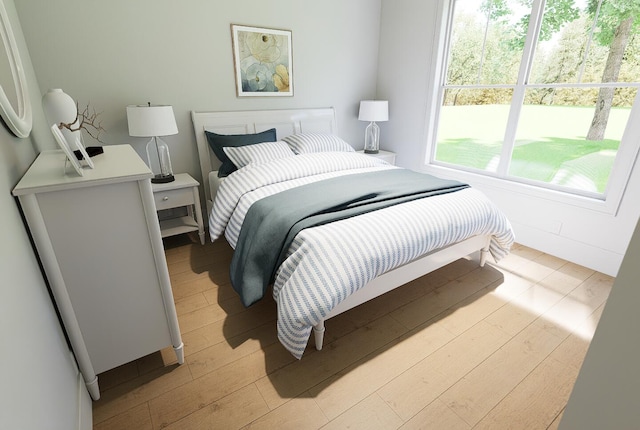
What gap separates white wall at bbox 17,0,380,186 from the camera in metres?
2.27

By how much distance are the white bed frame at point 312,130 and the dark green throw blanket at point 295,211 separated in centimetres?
40

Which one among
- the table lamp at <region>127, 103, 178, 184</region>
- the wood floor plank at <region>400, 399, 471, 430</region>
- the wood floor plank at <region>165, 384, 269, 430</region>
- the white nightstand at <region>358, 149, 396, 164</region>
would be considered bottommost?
the wood floor plank at <region>400, 399, 471, 430</region>

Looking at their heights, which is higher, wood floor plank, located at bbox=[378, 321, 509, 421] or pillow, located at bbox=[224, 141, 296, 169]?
pillow, located at bbox=[224, 141, 296, 169]

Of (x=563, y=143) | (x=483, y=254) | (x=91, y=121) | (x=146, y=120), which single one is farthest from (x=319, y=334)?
(x=563, y=143)

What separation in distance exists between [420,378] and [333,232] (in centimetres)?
82

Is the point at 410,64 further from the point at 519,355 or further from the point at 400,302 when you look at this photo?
Result: the point at 519,355

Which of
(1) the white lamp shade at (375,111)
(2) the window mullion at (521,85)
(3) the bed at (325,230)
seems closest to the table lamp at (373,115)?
(1) the white lamp shade at (375,111)

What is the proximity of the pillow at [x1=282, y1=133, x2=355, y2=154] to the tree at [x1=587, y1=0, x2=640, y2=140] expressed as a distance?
7.00 feet

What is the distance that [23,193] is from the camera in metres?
1.03

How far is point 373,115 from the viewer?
3580 millimetres

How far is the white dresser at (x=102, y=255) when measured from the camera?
1109 mm

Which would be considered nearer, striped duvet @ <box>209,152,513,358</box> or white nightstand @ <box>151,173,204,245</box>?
striped duvet @ <box>209,152,513,358</box>

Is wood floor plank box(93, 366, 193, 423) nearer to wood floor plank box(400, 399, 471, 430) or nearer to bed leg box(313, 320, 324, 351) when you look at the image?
bed leg box(313, 320, 324, 351)

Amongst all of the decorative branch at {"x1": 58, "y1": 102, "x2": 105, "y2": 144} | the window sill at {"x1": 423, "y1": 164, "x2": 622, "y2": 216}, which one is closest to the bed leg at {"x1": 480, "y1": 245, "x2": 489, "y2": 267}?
the window sill at {"x1": 423, "y1": 164, "x2": 622, "y2": 216}
